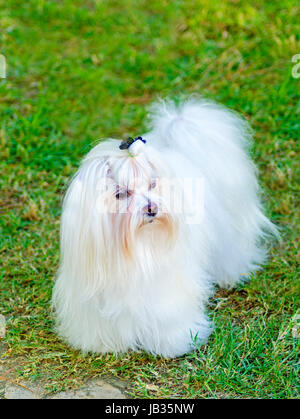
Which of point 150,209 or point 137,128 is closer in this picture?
point 150,209

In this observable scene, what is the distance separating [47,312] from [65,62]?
10.3ft

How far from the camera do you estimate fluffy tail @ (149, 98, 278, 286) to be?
3174mm

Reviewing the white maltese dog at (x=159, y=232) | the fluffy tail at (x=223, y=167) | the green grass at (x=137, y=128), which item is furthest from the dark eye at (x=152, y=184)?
the green grass at (x=137, y=128)

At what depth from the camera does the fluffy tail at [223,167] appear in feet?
10.4

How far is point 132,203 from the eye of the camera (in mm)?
2582

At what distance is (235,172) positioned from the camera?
326 cm

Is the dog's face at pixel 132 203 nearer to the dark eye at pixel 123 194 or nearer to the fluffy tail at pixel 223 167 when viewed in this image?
the dark eye at pixel 123 194

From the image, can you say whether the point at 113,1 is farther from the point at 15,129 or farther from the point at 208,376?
the point at 208,376

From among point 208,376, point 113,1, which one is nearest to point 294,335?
point 208,376

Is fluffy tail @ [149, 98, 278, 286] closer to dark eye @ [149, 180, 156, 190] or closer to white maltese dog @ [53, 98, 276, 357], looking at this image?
white maltese dog @ [53, 98, 276, 357]

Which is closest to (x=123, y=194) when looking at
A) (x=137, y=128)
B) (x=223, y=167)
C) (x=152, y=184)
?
(x=152, y=184)

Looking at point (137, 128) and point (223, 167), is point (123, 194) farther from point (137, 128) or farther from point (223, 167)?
point (137, 128)

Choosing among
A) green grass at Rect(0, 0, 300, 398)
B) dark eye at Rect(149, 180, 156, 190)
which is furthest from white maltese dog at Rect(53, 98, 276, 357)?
green grass at Rect(0, 0, 300, 398)

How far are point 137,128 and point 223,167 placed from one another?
6.36 feet
